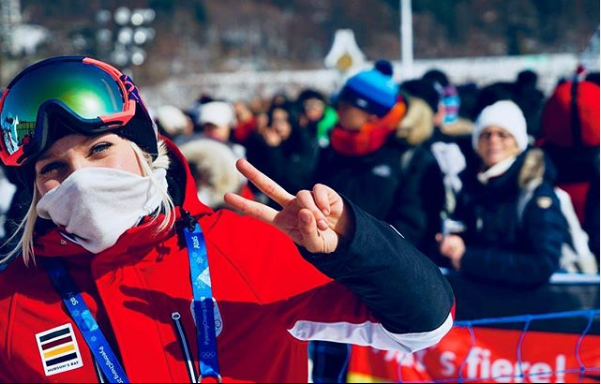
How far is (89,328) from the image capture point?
209 centimetres

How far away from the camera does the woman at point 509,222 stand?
404 cm

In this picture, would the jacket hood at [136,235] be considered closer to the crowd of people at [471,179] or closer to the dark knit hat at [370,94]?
the crowd of people at [471,179]

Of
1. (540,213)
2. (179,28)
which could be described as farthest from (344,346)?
(179,28)

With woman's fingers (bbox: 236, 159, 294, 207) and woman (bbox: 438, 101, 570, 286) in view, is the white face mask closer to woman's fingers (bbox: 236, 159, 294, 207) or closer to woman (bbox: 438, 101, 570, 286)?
woman's fingers (bbox: 236, 159, 294, 207)

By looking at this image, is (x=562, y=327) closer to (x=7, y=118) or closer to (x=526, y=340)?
(x=526, y=340)

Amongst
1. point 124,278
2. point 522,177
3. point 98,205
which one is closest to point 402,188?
point 522,177

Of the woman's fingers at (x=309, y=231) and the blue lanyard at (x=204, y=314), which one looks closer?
the woman's fingers at (x=309, y=231)

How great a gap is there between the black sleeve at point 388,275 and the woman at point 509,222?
2190 millimetres

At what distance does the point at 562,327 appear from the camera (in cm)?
402

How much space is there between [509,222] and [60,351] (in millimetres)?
2631

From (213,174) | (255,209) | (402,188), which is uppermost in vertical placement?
(255,209)

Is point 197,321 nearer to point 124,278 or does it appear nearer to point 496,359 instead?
point 124,278

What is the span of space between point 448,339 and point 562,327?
53 centimetres

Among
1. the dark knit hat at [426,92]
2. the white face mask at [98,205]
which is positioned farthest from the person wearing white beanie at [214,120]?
the white face mask at [98,205]
